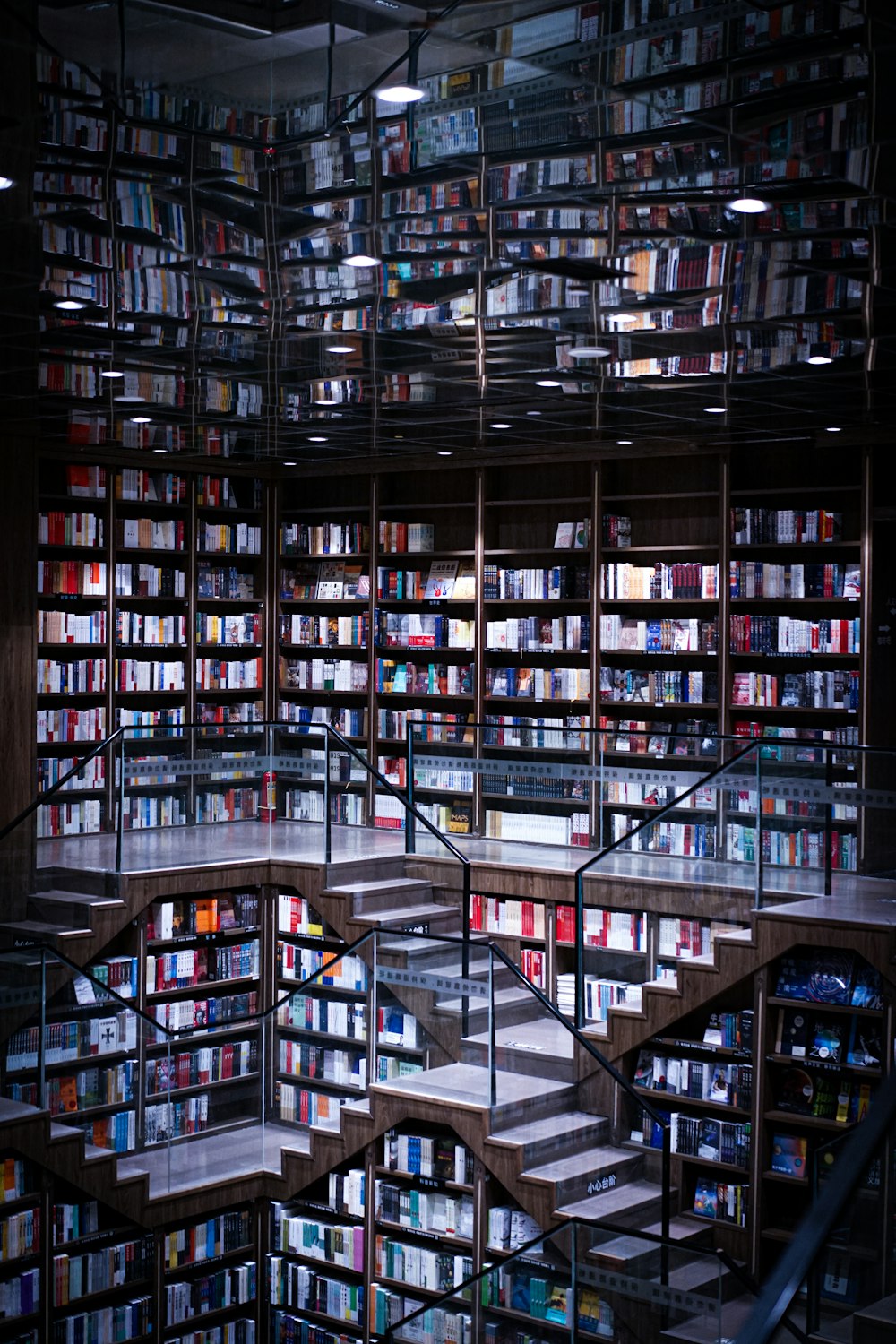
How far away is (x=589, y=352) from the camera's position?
22.6ft

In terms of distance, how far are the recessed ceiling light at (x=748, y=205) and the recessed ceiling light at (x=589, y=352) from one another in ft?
6.86

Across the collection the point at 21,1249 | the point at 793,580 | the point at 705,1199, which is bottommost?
the point at 21,1249

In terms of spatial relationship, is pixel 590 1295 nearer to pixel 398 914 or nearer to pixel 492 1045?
pixel 492 1045

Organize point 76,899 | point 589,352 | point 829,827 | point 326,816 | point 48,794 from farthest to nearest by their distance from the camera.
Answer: point 326,816 → point 76,899 → point 48,794 → point 829,827 → point 589,352

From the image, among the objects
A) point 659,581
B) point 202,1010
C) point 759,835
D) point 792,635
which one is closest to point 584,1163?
point 759,835

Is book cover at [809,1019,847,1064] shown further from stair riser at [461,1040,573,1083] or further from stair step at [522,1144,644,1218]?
stair riser at [461,1040,573,1083]

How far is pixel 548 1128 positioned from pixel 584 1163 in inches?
10.4

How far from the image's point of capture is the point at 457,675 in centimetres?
1112

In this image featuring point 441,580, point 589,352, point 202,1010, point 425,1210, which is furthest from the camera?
point 441,580

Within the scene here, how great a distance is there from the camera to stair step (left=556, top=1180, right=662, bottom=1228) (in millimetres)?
7656

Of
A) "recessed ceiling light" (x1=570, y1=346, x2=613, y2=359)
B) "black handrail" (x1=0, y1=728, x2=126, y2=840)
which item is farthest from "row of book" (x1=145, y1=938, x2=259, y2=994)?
"recessed ceiling light" (x1=570, y1=346, x2=613, y2=359)

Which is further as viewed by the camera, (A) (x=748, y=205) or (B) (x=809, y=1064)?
(B) (x=809, y=1064)

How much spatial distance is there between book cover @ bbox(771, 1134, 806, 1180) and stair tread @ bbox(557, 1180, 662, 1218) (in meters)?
0.65

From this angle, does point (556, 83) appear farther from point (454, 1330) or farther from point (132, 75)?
point (454, 1330)
